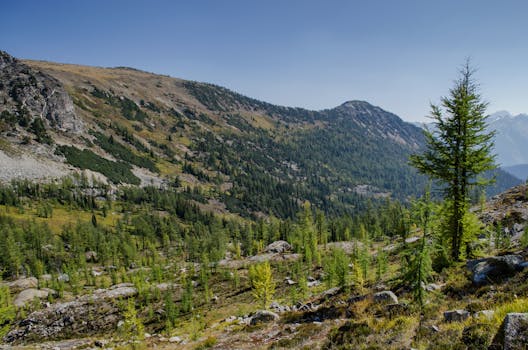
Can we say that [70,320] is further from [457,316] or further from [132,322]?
[457,316]

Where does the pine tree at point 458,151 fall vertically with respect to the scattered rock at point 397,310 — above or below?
above

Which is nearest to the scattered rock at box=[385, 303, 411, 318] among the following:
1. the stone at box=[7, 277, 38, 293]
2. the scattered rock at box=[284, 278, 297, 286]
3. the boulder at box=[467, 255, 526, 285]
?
the boulder at box=[467, 255, 526, 285]

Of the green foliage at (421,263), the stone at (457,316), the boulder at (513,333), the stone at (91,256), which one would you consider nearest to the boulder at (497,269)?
the green foliage at (421,263)

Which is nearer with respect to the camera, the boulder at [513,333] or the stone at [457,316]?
the boulder at [513,333]

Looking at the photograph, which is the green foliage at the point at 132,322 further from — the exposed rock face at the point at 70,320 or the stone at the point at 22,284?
the stone at the point at 22,284

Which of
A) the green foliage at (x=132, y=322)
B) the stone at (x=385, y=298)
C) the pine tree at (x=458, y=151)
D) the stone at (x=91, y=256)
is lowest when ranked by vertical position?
the stone at (x=91, y=256)

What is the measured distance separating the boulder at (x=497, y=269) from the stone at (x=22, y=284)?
11172 centimetres

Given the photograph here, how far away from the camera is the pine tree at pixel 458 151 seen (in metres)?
23.6

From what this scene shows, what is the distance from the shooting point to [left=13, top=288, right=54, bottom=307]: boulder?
7474 cm

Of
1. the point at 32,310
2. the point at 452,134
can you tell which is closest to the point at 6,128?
the point at 32,310

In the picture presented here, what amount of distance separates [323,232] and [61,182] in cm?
16705

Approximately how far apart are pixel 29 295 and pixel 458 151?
Result: 102 meters

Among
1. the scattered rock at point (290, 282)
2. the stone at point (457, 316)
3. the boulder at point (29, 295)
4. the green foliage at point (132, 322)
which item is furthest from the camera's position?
the boulder at point (29, 295)

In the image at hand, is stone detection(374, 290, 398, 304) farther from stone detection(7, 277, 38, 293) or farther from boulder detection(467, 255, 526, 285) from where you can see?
stone detection(7, 277, 38, 293)
